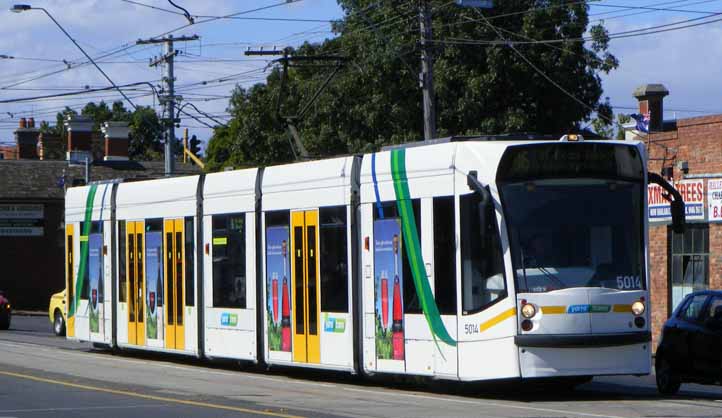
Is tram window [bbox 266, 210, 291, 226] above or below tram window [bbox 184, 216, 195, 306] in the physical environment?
above

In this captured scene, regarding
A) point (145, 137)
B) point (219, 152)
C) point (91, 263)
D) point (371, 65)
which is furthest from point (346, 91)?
point (145, 137)

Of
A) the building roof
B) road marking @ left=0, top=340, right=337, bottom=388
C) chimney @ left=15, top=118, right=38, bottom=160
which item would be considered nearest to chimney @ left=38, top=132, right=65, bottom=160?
chimney @ left=15, top=118, right=38, bottom=160

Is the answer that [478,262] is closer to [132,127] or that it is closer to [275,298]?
[275,298]

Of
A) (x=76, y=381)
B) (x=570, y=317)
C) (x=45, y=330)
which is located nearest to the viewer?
(x=570, y=317)

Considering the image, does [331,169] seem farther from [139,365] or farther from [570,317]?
[139,365]

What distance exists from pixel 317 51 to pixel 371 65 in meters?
3.65

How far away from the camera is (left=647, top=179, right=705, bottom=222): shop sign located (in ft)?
97.9

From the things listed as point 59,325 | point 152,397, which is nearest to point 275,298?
point 152,397

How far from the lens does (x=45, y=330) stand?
40688 mm

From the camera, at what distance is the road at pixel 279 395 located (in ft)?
48.1

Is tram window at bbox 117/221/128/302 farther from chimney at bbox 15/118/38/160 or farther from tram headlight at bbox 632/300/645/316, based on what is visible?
chimney at bbox 15/118/38/160

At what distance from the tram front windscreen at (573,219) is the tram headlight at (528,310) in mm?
175

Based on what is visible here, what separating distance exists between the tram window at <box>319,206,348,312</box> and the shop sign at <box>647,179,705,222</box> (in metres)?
12.8

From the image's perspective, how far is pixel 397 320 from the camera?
17188 millimetres
